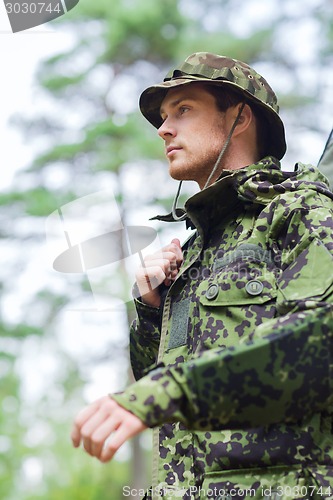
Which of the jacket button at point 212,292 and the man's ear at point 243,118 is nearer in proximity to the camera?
the jacket button at point 212,292

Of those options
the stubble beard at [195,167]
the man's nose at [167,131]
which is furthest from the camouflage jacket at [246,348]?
the man's nose at [167,131]

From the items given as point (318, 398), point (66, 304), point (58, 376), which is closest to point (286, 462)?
point (318, 398)

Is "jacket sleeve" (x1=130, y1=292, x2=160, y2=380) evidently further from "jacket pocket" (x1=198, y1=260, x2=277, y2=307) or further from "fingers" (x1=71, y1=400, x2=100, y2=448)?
"fingers" (x1=71, y1=400, x2=100, y2=448)

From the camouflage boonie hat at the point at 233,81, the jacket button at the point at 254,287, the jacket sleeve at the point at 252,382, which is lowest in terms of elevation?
the jacket button at the point at 254,287

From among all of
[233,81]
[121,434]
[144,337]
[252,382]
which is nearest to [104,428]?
[121,434]

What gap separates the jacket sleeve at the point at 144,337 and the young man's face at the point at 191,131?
1.68 ft

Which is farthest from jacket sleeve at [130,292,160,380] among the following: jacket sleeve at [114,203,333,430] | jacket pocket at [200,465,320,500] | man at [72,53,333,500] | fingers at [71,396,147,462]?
fingers at [71,396,147,462]

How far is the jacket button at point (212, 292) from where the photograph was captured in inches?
99.2

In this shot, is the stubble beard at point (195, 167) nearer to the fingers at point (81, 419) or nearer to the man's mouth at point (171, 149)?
the man's mouth at point (171, 149)

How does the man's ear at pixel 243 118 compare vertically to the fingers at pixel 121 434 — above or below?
above

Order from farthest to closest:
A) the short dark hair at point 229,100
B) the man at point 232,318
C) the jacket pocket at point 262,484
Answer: the short dark hair at point 229,100 → the jacket pocket at point 262,484 → the man at point 232,318

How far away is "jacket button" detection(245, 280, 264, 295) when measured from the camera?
2434 millimetres

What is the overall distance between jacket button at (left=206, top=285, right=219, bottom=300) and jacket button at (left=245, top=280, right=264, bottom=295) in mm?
108

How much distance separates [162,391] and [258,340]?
262 mm
